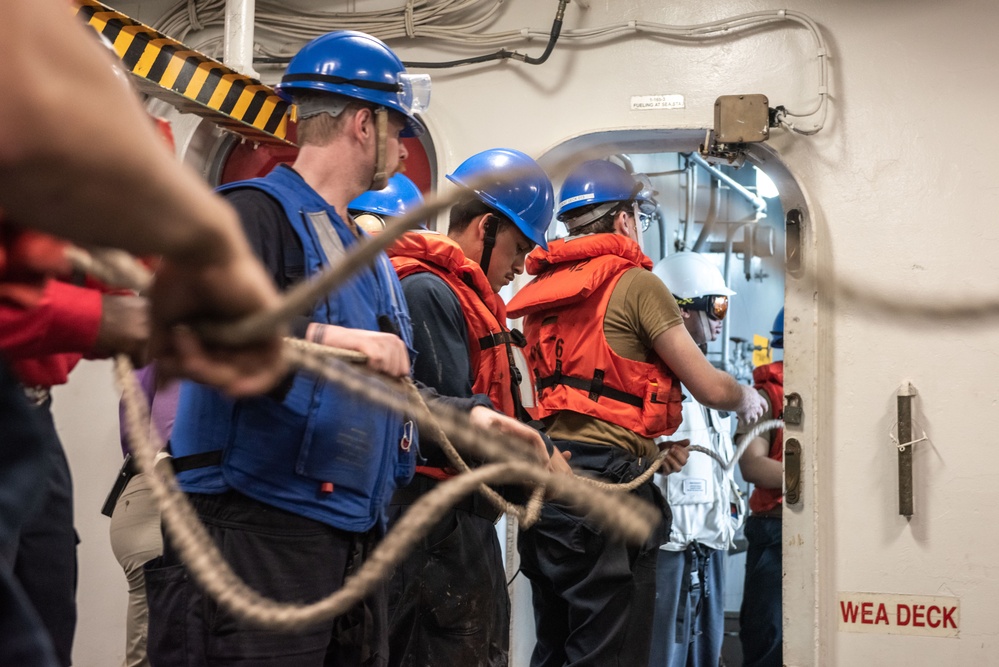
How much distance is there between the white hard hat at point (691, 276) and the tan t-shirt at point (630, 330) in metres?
1.55

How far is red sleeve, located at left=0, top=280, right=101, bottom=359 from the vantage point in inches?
40.7

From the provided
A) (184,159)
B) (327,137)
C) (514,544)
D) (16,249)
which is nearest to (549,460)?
(327,137)

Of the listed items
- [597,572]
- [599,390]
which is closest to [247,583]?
[597,572]

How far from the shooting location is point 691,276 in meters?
4.91

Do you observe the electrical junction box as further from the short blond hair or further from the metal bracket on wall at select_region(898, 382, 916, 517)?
the short blond hair

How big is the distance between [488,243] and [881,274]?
1573mm

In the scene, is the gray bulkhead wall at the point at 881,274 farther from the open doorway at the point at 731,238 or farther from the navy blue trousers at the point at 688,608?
the open doorway at the point at 731,238

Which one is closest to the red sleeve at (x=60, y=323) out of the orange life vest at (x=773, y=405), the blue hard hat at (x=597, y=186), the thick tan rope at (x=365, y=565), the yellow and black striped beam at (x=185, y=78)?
the thick tan rope at (x=365, y=565)

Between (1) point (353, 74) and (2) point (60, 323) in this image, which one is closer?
(2) point (60, 323)

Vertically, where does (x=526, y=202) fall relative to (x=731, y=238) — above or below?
below

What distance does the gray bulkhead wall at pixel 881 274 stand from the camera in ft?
11.6

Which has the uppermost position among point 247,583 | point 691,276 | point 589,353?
point 691,276

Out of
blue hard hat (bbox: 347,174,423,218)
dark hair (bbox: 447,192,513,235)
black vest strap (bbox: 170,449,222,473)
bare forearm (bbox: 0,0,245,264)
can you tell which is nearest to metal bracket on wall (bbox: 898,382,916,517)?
dark hair (bbox: 447,192,513,235)

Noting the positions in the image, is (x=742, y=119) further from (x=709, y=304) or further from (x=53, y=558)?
(x=53, y=558)
